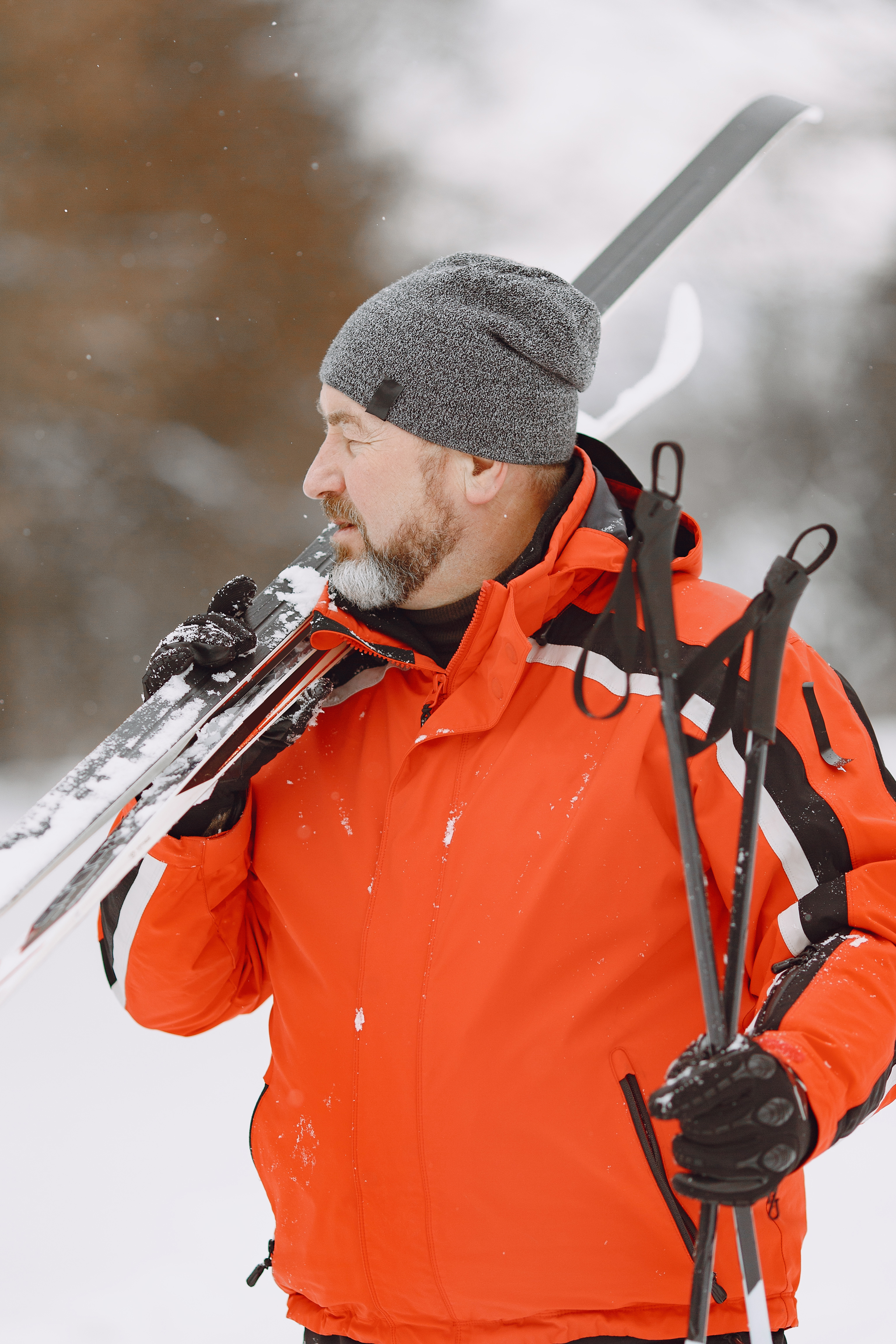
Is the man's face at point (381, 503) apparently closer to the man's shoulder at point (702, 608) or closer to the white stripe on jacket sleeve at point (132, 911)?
the man's shoulder at point (702, 608)

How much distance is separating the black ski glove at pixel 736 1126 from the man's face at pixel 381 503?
0.52m

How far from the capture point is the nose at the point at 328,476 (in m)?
1.03

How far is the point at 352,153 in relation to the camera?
328cm

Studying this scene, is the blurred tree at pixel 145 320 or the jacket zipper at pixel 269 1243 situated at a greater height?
the blurred tree at pixel 145 320

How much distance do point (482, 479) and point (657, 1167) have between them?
61 centimetres

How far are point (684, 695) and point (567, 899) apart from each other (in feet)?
0.85

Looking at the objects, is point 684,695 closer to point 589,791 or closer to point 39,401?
point 589,791

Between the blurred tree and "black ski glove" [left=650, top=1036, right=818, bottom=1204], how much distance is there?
3.00 metres

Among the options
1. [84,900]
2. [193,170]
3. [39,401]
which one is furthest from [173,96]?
[84,900]

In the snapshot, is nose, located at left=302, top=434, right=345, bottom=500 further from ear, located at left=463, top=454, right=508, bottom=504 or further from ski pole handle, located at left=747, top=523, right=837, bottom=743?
ski pole handle, located at left=747, top=523, right=837, bottom=743

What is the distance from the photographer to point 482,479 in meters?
1.00

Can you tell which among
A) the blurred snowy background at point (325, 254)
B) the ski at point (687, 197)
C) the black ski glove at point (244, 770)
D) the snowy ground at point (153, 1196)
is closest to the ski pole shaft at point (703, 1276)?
the black ski glove at point (244, 770)

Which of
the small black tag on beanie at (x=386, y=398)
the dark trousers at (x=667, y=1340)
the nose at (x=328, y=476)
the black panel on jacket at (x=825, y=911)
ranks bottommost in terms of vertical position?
the dark trousers at (x=667, y=1340)

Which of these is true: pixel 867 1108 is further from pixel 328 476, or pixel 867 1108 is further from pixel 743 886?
pixel 328 476
